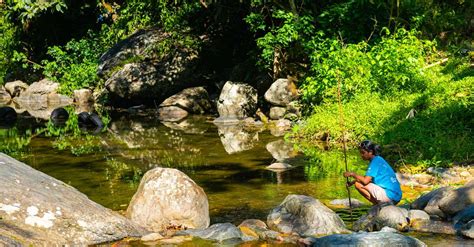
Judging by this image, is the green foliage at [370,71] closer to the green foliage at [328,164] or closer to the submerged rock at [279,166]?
the green foliage at [328,164]

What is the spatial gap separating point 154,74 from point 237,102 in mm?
5820

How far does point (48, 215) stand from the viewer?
7785 millimetres

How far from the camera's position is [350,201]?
9352mm

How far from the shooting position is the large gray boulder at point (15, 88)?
1367 inches

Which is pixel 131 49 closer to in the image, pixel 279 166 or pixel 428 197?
pixel 279 166

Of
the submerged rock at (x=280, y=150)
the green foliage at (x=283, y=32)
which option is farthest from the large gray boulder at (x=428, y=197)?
the green foliage at (x=283, y=32)

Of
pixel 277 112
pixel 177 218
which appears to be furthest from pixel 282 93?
pixel 177 218

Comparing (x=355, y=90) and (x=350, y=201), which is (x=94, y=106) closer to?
(x=355, y=90)

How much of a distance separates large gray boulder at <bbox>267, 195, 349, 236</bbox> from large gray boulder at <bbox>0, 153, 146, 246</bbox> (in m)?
1.87

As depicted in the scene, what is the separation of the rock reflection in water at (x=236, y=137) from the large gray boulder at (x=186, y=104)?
145 inches

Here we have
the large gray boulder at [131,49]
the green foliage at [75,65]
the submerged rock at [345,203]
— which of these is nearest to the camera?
the submerged rock at [345,203]

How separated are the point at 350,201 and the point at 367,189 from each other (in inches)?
15.2

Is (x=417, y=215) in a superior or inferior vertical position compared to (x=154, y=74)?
inferior

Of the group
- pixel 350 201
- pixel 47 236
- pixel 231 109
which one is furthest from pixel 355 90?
pixel 47 236
